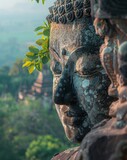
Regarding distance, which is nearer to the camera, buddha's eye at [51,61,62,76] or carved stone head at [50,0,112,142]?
carved stone head at [50,0,112,142]

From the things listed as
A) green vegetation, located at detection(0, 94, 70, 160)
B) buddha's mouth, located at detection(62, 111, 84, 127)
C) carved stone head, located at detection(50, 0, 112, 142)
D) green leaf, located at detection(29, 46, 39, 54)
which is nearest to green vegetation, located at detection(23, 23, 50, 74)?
green leaf, located at detection(29, 46, 39, 54)

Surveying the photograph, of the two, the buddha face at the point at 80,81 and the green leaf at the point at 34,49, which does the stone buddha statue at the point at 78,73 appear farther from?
the green leaf at the point at 34,49

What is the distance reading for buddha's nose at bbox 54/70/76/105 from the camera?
2539mm

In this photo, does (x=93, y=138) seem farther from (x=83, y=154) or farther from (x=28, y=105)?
(x=28, y=105)

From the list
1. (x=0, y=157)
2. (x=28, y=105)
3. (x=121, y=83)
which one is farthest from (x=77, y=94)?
(x=28, y=105)

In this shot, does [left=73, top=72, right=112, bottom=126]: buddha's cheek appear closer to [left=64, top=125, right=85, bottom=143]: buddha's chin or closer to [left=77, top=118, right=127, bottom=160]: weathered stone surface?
[left=64, top=125, right=85, bottom=143]: buddha's chin

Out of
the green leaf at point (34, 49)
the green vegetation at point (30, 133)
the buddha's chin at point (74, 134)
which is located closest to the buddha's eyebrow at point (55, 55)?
the buddha's chin at point (74, 134)

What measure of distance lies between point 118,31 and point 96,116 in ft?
2.42

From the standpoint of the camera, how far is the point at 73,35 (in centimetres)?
268

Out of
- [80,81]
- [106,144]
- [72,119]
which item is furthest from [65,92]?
[106,144]

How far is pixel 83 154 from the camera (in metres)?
1.87

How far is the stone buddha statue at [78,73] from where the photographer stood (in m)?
2.52

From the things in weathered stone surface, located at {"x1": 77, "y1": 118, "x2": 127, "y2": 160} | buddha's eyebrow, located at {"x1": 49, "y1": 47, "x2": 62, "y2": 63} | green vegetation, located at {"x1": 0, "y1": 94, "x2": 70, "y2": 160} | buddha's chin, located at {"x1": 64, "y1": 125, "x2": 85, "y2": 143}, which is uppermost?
buddha's eyebrow, located at {"x1": 49, "y1": 47, "x2": 62, "y2": 63}

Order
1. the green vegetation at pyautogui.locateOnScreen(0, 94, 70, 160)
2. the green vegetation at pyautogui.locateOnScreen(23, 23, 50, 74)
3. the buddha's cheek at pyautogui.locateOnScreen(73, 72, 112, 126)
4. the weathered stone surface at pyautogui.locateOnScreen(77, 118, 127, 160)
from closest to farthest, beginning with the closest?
1. the weathered stone surface at pyautogui.locateOnScreen(77, 118, 127, 160)
2. the buddha's cheek at pyautogui.locateOnScreen(73, 72, 112, 126)
3. the green vegetation at pyautogui.locateOnScreen(23, 23, 50, 74)
4. the green vegetation at pyautogui.locateOnScreen(0, 94, 70, 160)
